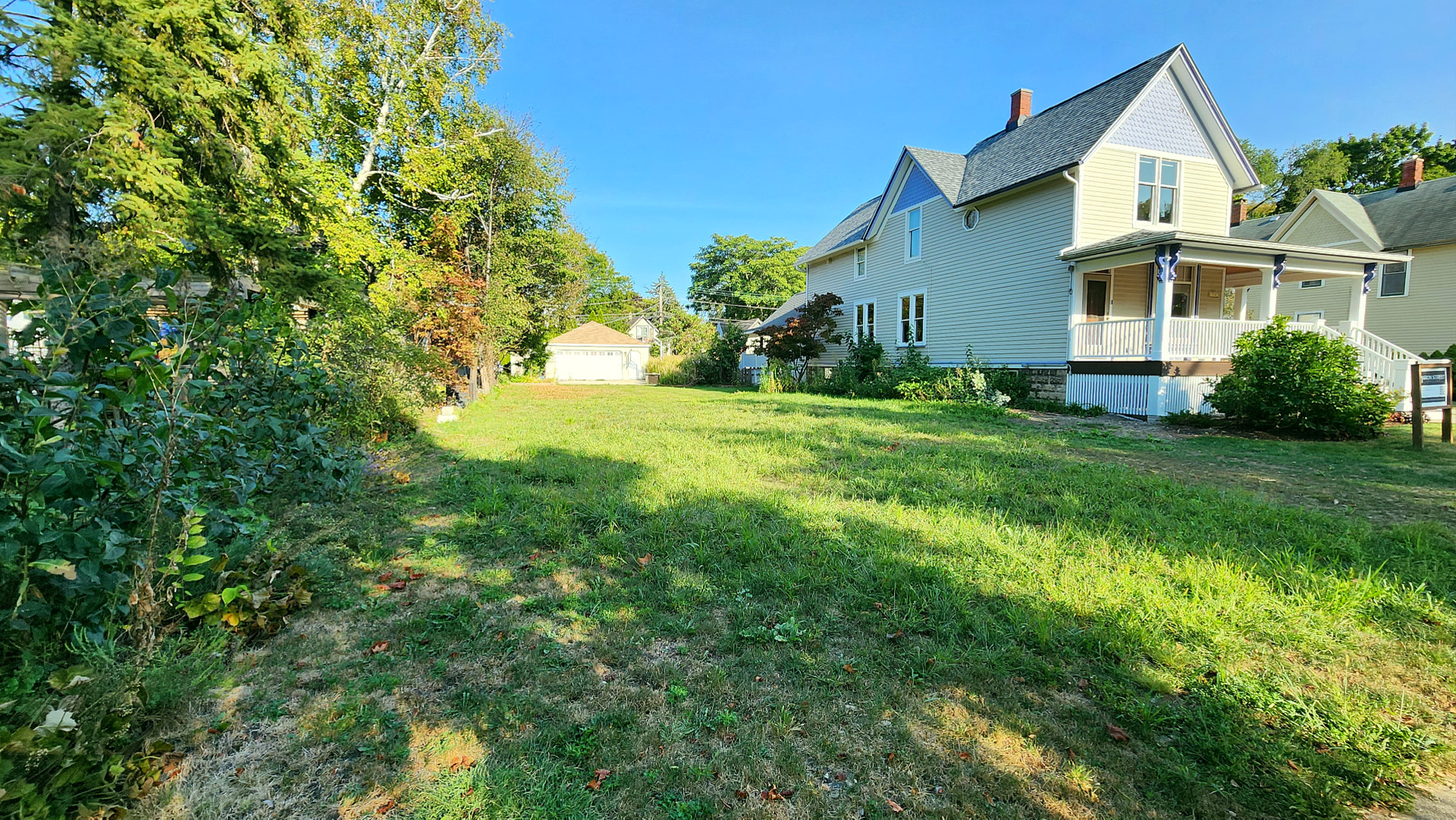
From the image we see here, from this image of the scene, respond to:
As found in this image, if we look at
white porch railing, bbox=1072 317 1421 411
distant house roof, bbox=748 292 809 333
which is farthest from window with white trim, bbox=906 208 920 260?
white porch railing, bbox=1072 317 1421 411

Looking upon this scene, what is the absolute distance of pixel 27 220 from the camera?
484cm

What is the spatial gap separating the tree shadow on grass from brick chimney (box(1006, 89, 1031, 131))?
17604 millimetres

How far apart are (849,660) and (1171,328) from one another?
41.5ft

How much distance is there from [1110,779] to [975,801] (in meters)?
0.51

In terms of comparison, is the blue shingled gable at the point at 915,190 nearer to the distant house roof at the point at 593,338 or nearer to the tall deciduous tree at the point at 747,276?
the distant house roof at the point at 593,338

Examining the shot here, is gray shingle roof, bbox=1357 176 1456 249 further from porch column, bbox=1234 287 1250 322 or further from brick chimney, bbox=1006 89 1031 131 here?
brick chimney, bbox=1006 89 1031 131

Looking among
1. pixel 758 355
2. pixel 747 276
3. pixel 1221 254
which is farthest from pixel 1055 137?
pixel 747 276

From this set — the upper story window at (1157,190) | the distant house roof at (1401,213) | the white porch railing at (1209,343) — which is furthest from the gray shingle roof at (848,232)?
the distant house roof at (1401,213)

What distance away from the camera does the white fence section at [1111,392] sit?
39.3 feet

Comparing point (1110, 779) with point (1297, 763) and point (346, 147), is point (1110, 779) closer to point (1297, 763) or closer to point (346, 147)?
point (1297, 763)

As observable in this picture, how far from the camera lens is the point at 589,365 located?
39.8 m

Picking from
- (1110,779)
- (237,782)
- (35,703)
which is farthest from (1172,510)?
(35,703)

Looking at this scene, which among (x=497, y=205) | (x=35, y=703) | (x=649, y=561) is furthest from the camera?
(x=497, y=205)

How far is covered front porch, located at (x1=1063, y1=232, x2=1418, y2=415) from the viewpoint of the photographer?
1161cm
